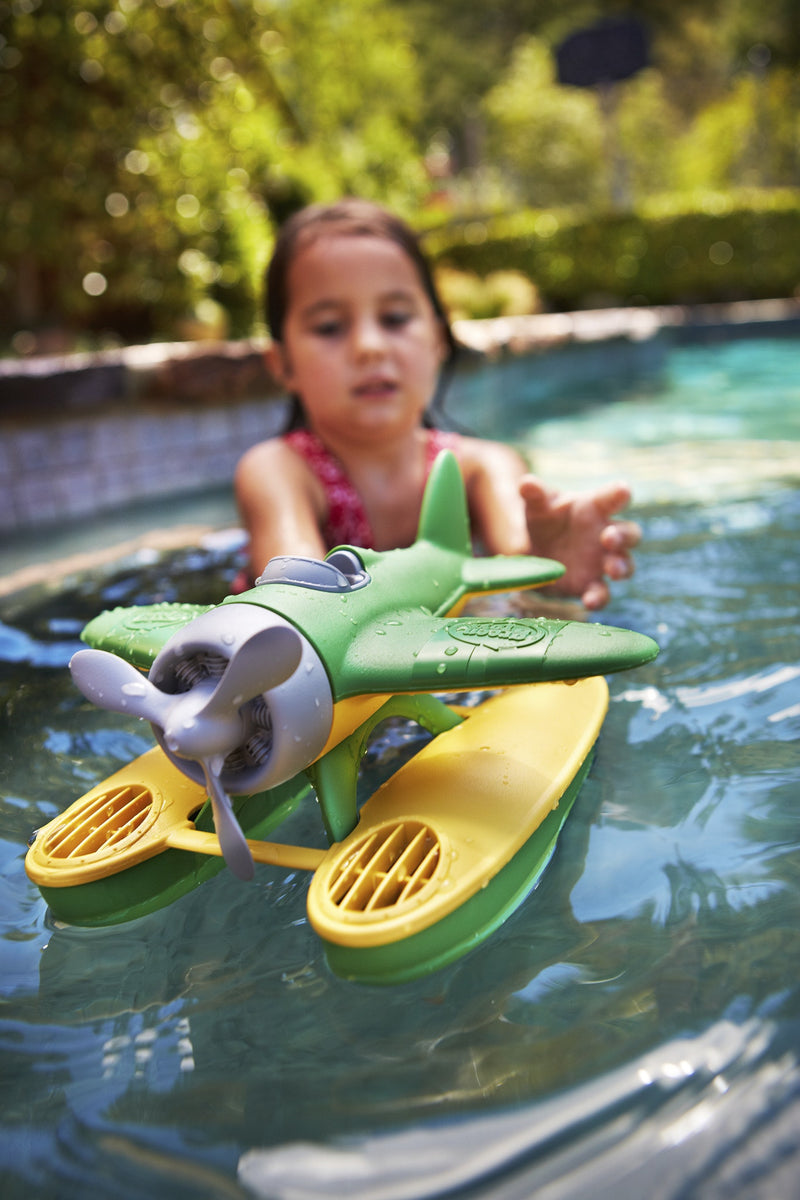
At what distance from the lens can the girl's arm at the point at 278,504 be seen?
2184 mm

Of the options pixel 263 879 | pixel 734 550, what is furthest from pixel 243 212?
pixel 263 879

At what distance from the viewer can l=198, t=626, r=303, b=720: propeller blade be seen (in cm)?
105

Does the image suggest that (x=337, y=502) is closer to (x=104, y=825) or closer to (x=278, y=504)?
(x=278, y=504)

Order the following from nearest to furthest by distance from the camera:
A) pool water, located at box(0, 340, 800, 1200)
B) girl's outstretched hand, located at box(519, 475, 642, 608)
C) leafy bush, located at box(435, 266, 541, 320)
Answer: pool water, located at box(0, 340, 800, 1200) < girl's outstretched hand, located at box(519, 475, 642, 608) < leafy bush, located at box(435, 266, 541, 320)

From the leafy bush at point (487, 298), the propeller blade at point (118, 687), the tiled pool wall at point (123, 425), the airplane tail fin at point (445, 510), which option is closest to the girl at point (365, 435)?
the airplane tail fin at point (445, 510)

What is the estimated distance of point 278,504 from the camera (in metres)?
2.29

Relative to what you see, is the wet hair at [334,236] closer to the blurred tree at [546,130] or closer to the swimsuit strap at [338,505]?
the swimsuit strap at [338,505]

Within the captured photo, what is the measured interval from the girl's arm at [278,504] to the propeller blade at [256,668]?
999 millimetres

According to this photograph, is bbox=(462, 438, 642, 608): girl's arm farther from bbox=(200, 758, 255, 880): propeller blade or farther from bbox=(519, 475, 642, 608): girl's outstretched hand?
bbox=(200, 758, 255, 880): propeller blade

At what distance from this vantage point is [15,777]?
1.81 m

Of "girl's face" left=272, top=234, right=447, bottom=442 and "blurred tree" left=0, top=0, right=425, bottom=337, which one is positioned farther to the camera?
"blurred tree" left=0, top=0, right=425, bottom=337

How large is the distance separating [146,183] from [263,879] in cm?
579

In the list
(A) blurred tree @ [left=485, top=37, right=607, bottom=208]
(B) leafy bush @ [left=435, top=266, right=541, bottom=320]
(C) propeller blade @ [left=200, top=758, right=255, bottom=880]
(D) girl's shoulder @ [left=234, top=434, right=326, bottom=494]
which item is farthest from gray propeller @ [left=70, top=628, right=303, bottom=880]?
(A) blurred tree @ [left=485, top=37, right=607, bottom=208]

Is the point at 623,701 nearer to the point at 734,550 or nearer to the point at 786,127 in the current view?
the point at 734,550
